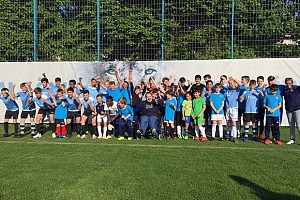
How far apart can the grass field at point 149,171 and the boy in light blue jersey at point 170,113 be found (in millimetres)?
1111

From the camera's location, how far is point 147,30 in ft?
38.1

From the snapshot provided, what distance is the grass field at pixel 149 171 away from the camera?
4.30m

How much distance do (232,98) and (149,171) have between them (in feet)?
14.3

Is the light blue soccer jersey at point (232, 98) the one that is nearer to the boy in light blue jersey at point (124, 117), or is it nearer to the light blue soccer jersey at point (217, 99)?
the light blue soccer jersey at point (217, 99)

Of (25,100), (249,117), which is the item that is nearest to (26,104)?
(25,100)

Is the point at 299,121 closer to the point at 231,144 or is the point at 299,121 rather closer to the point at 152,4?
the point at 231,144

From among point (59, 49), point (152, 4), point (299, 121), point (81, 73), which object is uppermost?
point (152, 4)

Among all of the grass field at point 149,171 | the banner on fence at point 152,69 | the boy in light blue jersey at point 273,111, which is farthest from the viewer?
the banner on fence at point 152,69

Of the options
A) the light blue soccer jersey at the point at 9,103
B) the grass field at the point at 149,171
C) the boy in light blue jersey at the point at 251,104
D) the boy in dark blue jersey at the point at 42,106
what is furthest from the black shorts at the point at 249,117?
the light blue soccer jersey at the point at 9,103

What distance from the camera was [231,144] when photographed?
7984 millimetres

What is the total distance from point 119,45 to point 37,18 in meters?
3.62

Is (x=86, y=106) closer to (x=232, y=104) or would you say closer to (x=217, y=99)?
(x=217, y=99)

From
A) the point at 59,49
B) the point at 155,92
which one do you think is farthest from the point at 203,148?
the point at 59,49

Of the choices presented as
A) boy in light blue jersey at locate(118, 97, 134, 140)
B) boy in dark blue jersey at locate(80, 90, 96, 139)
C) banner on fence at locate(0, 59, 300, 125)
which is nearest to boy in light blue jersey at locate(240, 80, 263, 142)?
banner on fence at locate(0, 59, 300, 125)
